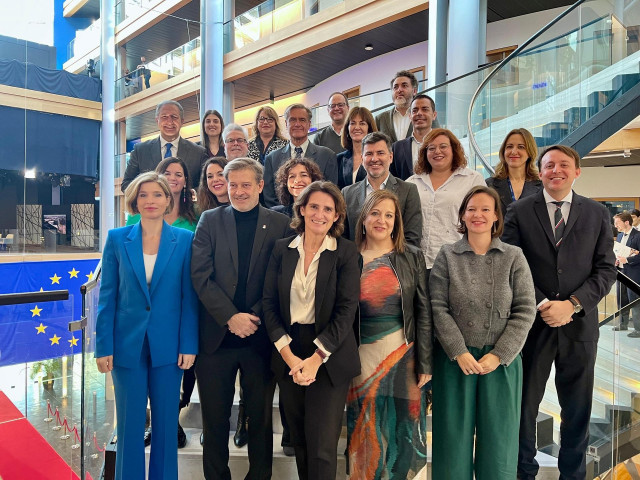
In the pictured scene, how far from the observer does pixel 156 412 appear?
2242 mm

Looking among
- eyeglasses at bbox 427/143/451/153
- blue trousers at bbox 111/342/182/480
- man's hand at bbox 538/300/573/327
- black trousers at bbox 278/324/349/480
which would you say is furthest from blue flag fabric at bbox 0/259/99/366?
man's hand at bbox 538/300/573/327

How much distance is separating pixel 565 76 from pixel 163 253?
439 cm

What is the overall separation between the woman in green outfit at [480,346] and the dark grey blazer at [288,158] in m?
1.21

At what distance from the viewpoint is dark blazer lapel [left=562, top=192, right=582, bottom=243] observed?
2385mm

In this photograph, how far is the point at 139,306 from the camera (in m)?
2.21

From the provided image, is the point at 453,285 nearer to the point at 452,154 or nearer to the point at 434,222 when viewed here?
the point at 434,222

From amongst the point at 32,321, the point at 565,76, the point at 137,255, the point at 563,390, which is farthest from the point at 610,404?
the point at 32,321

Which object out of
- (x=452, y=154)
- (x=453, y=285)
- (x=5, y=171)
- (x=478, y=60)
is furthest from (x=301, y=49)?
(x=453, y=285)

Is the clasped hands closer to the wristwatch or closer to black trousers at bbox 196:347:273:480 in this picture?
the wristwatch

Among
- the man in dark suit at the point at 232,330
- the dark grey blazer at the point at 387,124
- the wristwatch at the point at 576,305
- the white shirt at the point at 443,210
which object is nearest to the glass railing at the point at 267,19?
the dark grey blazer at the point at 387,124

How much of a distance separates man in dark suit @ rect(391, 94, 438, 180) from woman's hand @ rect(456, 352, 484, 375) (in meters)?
1.43

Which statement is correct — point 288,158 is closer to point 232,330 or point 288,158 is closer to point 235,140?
point 235,140

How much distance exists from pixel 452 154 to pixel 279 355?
59.3 inches

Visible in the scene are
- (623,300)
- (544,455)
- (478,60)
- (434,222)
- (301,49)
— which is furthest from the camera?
(301,49)
